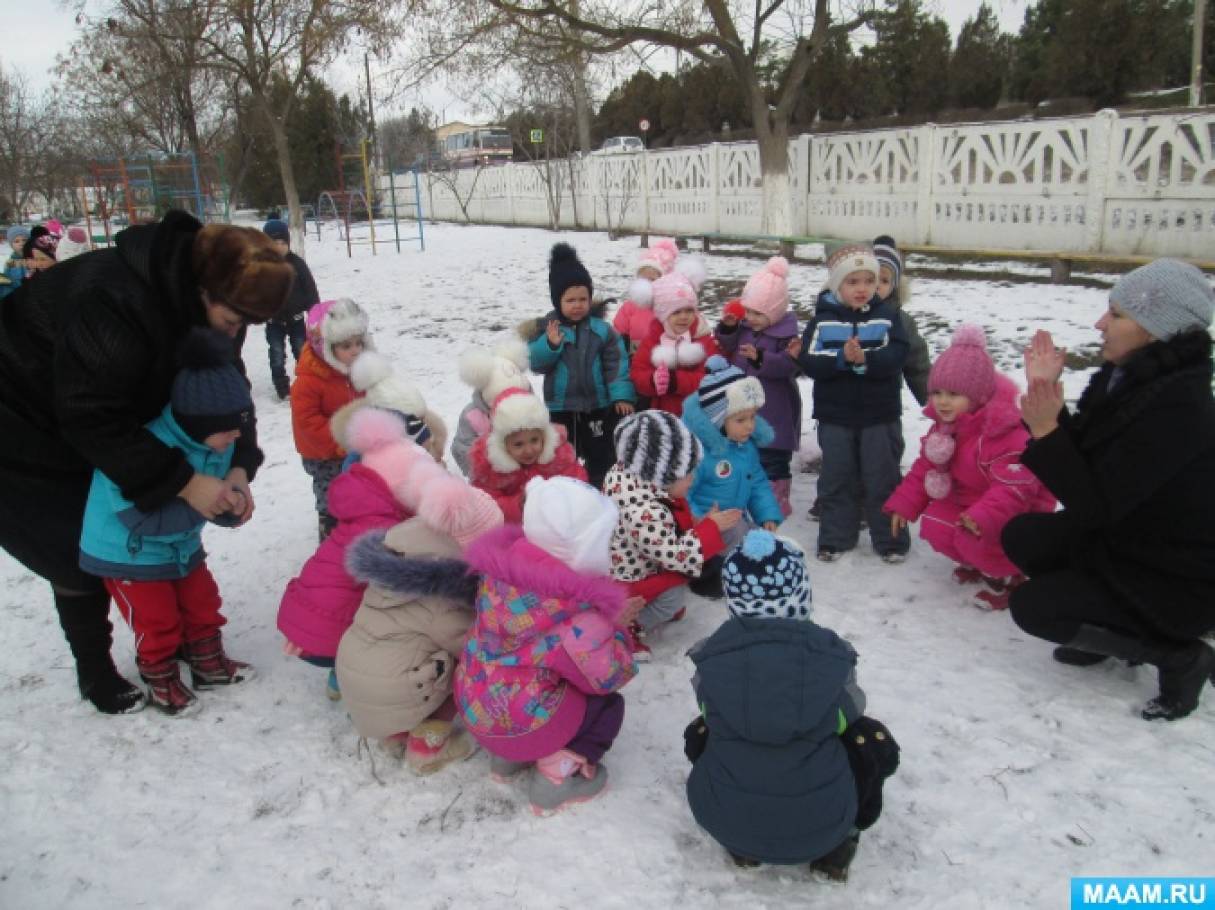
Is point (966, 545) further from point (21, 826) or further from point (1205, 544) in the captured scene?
point (21, 826)

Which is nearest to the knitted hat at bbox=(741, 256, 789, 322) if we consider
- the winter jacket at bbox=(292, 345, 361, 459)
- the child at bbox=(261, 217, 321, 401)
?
the winter jacket at bbox=(292, 345, 361, 459)

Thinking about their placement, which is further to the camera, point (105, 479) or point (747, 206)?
point (747, 206)

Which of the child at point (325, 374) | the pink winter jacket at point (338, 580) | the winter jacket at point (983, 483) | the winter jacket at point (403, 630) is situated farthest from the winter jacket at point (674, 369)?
the winter jacket at point (403, 630)

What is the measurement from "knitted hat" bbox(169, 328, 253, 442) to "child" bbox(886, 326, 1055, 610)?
2.63m

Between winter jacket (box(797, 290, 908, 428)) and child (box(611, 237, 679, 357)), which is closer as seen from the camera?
winter jacket (box(797, 290, 908, 428))

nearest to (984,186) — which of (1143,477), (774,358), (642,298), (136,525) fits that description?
(642,298)

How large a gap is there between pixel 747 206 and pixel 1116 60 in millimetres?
11136

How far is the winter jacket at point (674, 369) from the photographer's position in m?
4.36

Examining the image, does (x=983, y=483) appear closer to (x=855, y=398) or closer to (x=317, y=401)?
(x=855, y=398)

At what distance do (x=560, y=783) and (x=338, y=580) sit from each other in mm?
992

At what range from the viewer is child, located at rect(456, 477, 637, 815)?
2277mm

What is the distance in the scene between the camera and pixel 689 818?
2355 millimetres

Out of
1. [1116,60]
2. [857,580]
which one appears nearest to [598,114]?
[1116,60]

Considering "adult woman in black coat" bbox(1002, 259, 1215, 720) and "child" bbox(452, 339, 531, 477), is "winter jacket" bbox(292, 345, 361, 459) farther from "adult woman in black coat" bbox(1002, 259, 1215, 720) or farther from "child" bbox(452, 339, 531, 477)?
"adult woman in black coat" bbox(1002, 259, 1215, 720)
